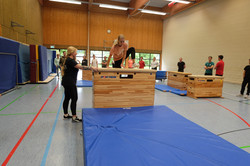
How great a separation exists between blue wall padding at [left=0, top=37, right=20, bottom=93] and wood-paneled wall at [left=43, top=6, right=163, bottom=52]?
886cm

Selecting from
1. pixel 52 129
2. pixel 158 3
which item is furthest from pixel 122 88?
pixel 158 3

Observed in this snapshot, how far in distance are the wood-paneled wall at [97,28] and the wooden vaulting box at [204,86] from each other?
36.0 feet

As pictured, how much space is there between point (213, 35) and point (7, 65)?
11.7 m

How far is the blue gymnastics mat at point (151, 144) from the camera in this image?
1.56 meters

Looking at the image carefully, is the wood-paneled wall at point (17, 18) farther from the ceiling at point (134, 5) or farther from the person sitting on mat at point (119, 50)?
the person sitting on mat at point (119, 50)

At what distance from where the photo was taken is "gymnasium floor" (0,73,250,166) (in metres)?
1.93

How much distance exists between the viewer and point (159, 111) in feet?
10.2

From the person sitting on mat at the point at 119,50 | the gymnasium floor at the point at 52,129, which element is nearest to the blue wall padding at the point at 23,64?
the gymnasium floor at the point at 52,129

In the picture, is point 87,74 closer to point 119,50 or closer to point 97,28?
point 119,50

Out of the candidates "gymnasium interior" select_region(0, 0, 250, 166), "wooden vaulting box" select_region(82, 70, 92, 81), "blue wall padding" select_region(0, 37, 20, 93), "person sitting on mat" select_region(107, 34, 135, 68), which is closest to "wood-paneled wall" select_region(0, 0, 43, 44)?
"gymnasium interior" select_region(0, 0, 250, 166)

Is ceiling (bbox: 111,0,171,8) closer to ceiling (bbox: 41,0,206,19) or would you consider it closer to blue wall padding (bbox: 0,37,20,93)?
ceiling (bbox: 41,0,206,19)

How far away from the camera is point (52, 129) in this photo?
8.80 feet

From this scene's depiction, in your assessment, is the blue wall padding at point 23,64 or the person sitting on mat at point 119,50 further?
the blue wall padding at point 23,64

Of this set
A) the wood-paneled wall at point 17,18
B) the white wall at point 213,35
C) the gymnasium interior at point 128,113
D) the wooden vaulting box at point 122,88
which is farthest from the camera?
the white wall at point 213,35
